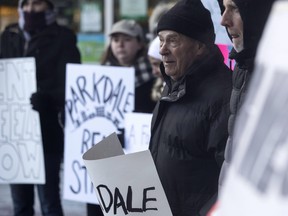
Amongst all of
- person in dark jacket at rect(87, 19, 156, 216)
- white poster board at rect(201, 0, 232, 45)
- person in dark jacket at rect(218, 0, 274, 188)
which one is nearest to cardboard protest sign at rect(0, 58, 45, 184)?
person in dark jacket at rect(87, 19, 156, 216)

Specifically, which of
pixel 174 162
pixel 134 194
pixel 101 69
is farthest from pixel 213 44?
pixel 101 69

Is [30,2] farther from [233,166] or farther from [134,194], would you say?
[233,166]

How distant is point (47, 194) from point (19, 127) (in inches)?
20.9

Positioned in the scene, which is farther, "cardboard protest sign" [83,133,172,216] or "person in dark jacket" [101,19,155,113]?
"person in dark jacket" [101,19,155,113]

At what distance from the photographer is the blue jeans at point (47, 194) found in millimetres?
5297

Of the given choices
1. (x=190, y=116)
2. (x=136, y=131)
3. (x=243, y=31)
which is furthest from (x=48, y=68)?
(x=243, y=31)

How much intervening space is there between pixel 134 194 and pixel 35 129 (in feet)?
8.48

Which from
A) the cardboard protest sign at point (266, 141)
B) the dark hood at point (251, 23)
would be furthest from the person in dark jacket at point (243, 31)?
the cardboard protest sign at point (266, 141)

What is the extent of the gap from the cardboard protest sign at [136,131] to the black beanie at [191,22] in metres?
1.25

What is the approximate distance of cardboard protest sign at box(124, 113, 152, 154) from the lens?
175 inches

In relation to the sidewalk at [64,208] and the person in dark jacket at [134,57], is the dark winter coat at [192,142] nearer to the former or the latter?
the person in dark jacket at [134,57]

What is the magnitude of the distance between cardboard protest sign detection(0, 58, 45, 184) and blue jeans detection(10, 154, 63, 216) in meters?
0.06

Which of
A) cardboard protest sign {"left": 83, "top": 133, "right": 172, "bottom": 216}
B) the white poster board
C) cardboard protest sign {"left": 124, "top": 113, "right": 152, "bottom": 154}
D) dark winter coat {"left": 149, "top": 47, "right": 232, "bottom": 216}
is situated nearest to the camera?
cardboard protest sign {"left": 83, "top": 133, "right": 172, "bottom": 216}

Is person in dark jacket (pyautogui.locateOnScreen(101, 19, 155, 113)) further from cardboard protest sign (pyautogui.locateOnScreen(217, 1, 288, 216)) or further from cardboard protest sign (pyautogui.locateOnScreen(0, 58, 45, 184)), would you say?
cardboard protest sign (pyautogui.locateOnScreen(217, 1, 288, 216))
